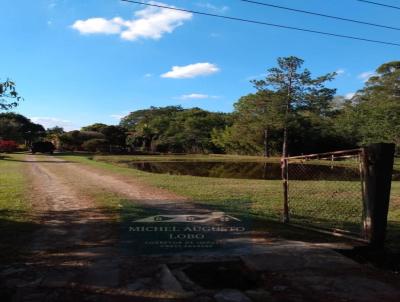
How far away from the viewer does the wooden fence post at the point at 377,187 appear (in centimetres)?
568

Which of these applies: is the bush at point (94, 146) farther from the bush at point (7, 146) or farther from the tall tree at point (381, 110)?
the tall tree at point (381, 110)

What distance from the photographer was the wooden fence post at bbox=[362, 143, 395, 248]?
5680mm

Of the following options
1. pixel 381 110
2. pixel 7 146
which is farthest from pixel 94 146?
pixel 381 110

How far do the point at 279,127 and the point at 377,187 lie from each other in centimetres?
4183

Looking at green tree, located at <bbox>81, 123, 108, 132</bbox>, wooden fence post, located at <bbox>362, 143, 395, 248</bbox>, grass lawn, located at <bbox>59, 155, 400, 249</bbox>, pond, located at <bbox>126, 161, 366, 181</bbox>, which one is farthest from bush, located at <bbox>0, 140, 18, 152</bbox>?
wooden fence post, located at <bbox>362, 143, 395, 248</bbox>

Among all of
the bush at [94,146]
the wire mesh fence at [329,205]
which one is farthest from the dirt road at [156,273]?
the bush at [94,146]

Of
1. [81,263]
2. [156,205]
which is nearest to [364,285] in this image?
[81,263]

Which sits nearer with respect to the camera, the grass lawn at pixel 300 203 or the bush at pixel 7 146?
the grass lawn at pixel 300 203

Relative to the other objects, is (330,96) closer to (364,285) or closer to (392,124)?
(392,124)

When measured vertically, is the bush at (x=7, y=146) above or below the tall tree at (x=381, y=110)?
below

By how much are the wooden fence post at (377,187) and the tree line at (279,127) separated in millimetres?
39945

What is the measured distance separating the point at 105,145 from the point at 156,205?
46.7 m

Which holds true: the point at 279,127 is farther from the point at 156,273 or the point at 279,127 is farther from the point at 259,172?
the point at 156,273

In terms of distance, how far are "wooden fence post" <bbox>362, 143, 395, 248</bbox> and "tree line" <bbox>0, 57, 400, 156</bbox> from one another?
3995 cm
